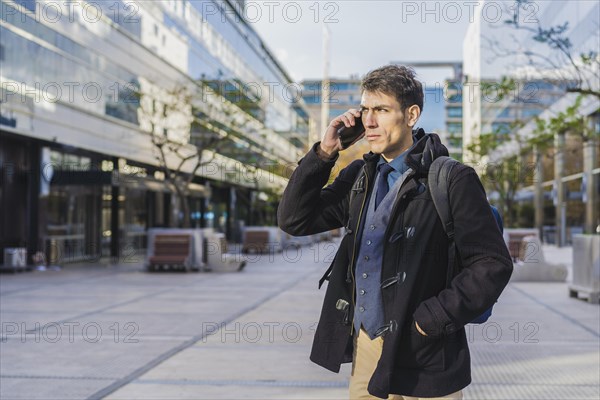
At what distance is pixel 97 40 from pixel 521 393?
23.6m

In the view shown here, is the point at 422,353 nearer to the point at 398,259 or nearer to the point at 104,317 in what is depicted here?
the point at 398,259

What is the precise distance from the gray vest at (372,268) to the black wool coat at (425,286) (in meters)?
0.03

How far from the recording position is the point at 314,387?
6.42 m

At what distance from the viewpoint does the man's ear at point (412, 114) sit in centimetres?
279

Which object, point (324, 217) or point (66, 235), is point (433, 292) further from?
point (66, 235)

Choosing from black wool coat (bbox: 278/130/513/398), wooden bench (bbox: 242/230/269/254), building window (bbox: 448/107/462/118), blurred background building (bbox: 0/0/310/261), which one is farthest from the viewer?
building window (bbox: 448/107/462/118)

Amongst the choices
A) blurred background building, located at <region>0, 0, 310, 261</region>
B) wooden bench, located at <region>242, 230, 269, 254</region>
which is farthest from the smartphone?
wooden bench, located at <region>242, 230, 269, 254</region>

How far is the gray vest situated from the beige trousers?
0.13 feet

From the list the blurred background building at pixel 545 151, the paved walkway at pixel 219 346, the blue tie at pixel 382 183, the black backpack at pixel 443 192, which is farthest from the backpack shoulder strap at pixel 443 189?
the blurred background building at pixel 545 151

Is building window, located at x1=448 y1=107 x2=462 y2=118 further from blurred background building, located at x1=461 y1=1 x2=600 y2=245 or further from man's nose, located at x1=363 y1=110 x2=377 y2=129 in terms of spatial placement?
man's nose, located at x1=363 y1=110 x2=377 y2=129

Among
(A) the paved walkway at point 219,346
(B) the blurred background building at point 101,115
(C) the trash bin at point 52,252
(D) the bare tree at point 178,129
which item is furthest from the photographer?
(D) the bare tree at point 178,129

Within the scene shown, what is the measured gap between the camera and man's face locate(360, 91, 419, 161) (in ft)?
9.05

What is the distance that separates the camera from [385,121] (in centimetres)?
277

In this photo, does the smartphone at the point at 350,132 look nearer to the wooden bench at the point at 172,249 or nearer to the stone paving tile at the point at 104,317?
the stone paving tile at the point at 104,317
